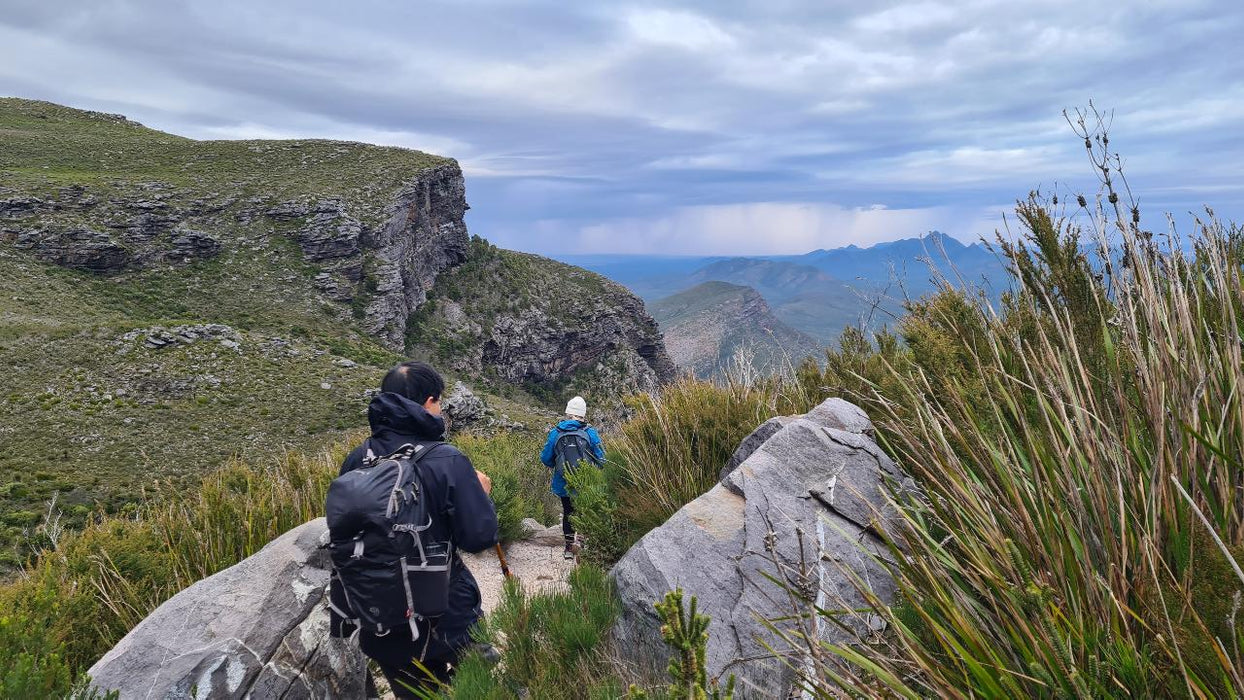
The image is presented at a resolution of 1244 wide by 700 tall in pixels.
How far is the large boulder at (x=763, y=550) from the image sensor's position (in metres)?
2.79

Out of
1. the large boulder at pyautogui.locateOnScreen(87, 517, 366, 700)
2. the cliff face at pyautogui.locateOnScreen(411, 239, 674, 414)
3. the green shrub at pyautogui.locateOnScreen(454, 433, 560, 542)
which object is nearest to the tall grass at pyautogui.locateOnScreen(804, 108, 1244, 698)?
the large boulder at pyautogui.locateOnScreen(87, 517, 366, 700)

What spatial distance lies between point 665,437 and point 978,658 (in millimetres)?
4060

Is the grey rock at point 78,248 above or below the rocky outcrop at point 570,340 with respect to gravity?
above

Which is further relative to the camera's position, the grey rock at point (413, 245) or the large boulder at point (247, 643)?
the grey rock at point (413, 245)

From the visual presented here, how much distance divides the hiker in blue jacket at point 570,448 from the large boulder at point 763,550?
2.88 meters

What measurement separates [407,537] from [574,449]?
3880mm

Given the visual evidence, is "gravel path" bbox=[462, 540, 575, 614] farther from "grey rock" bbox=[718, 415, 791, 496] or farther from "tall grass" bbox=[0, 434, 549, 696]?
"grey rock" bbox=[718, 415, 791, 496]

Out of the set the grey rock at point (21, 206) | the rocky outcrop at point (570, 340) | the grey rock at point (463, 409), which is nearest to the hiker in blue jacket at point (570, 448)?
the grey rock at point (463, 409)

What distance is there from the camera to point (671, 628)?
4.10 ft

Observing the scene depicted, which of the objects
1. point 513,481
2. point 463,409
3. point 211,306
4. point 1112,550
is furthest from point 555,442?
point 211,306

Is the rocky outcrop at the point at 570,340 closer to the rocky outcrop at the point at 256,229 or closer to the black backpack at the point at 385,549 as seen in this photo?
the rocky outcrop at the point at 256,229

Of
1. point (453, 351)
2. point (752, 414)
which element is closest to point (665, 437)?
point (752, 414)

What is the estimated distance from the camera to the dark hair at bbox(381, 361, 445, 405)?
329 cm

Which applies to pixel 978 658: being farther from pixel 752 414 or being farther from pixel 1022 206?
pixel 752 414
